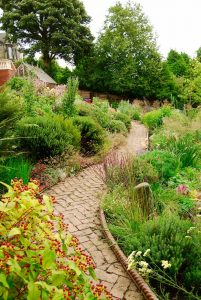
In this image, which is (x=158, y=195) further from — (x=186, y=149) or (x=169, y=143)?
(x=169, y=143)

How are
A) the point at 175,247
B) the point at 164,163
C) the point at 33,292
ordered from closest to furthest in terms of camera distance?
the point at 33,292
the point at 175,247
the point at 164,163

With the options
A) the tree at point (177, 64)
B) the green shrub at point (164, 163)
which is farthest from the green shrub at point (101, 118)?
the tree at point (177, 64)

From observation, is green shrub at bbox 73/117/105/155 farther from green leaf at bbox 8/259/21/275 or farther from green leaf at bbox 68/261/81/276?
green leaf at bbox 8/259/21/275

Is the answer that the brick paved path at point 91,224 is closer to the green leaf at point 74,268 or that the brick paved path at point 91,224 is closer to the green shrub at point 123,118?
the green leaf at point 74,268

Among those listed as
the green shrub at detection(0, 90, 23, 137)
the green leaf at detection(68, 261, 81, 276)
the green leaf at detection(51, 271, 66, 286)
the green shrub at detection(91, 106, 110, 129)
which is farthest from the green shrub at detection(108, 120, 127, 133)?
the green leaf at detection(51, 271, 66, 286)

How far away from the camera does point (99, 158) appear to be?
29.0 ft

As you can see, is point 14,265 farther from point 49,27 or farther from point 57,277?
point 49,27

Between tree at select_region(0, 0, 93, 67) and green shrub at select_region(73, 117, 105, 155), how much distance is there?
1035 inches

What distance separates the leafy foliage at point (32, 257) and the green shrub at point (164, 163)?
4225 millimetres

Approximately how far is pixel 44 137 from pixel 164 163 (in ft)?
9.25

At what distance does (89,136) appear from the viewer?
954 cm

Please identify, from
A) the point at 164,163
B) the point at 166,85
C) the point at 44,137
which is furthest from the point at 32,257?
the point at 166,85

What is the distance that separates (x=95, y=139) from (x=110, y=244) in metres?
5.57

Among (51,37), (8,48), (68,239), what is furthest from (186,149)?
(8,48)
